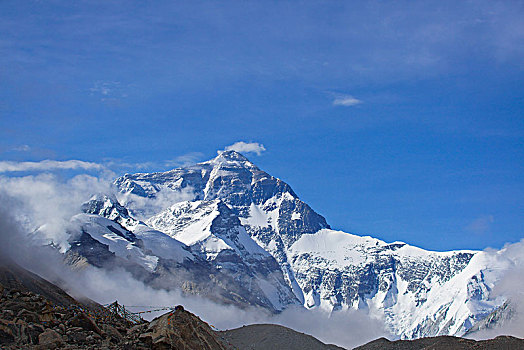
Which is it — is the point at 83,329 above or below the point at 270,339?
above

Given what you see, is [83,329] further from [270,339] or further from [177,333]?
[270,339]

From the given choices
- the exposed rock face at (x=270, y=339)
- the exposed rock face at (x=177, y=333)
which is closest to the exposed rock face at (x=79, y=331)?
the exposed rock face at (x=177, y=333)

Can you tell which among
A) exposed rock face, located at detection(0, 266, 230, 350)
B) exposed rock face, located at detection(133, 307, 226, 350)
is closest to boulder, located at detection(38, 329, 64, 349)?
exposed rock face, located at detection(0, 266, 230, 350)

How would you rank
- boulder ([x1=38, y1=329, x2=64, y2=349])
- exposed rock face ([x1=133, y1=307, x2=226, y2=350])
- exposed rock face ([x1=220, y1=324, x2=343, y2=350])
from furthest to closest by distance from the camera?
1. exposed rock face ([x1=220, y1=324, x2=343, y2=350])
2. exposed rock face ([x1=133, y1=307, x2=226, y2=350])
3. boulder ([x1=38, y1=329, x2=64, y2=349])

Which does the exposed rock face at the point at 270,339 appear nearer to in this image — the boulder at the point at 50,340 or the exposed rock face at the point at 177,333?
the exposed rock face at the point at 177,333

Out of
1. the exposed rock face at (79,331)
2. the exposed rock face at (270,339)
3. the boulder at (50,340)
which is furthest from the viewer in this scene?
the exposed rock face at (270,339)

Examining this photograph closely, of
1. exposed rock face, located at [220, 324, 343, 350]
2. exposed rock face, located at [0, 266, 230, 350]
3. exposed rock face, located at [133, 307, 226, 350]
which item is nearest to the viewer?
exposed rock face, located at [0, 266, 230, 350]

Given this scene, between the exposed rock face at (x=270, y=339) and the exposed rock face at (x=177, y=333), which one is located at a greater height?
the exposed rock face at (x=177, y=333)

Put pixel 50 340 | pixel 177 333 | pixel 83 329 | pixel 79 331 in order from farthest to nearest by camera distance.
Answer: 1. pixel 177 333
2. pixel 83 329
3. pixel 79 331
4. pixel 50 340

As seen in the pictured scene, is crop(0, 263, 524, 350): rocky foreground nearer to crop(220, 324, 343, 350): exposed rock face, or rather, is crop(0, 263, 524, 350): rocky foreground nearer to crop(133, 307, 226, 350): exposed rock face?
crop(133, 307, 226, 350): exposed rock face

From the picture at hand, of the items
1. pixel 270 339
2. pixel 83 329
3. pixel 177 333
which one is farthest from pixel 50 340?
pixel 270 339

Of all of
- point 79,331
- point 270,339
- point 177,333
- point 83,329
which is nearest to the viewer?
point 79,331

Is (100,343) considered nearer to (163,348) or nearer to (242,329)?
(163,348)

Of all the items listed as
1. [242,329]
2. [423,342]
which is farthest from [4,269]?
[423,342]
